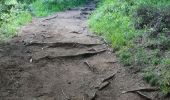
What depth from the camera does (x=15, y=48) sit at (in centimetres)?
1122

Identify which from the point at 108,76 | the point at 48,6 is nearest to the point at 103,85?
the point at 108,76

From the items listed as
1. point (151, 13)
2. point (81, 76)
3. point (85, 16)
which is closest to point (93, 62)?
point (81, 76)

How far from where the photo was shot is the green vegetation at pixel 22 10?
13.1 m

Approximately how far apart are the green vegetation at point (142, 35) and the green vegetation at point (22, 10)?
3839 millimetres

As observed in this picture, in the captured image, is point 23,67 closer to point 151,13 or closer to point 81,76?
point 81,76

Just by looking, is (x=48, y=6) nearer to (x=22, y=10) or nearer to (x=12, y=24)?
(x=22, y=10)

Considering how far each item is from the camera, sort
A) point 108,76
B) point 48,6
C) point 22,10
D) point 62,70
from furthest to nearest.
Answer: point 48,6, point 22,10, point 62,70, point 108,76

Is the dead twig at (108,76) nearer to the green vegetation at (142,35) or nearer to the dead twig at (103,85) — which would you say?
the dead twig at (103,85)

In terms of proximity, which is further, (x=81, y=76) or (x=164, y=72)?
(x=81, y=76)

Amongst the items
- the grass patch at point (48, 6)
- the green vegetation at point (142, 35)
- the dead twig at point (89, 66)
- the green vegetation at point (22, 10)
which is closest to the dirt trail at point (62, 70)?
the dead twig at point (89, 66)

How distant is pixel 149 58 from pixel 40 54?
12.5 ft

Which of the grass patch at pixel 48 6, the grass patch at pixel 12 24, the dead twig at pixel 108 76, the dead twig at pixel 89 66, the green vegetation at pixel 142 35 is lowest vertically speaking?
the grass patch at pixel 48 6

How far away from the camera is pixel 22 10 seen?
20.1m

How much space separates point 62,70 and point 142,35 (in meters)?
3.25
